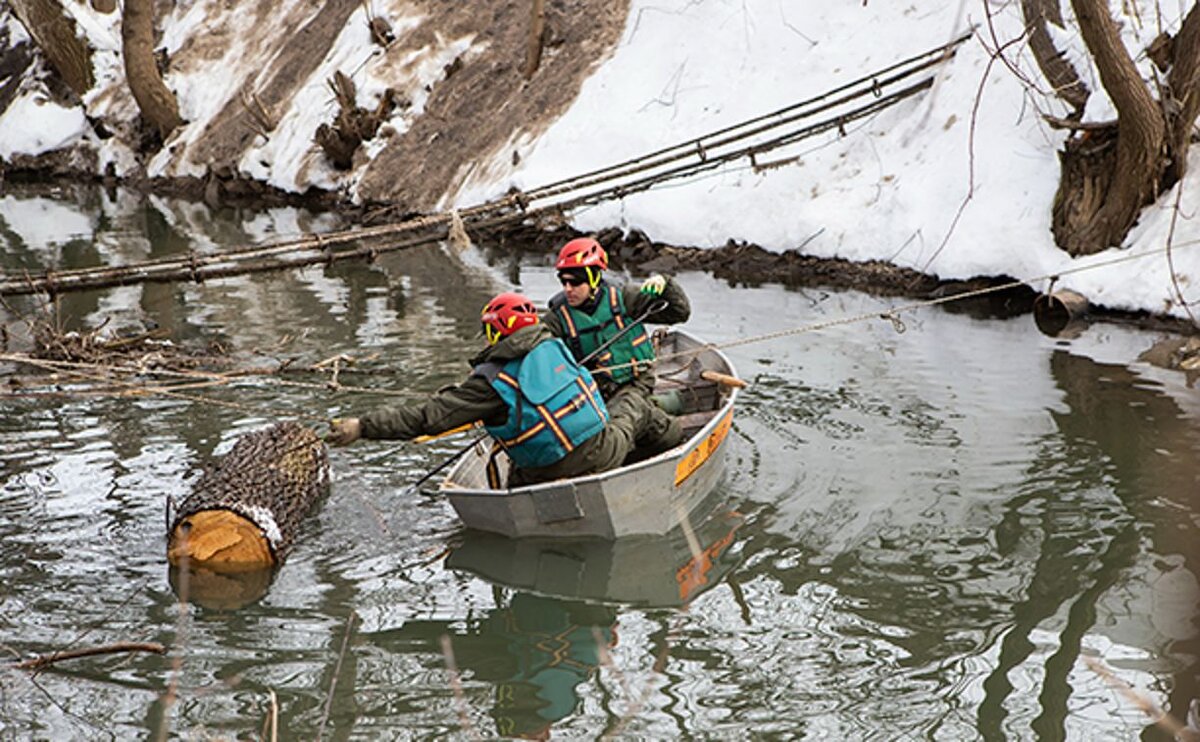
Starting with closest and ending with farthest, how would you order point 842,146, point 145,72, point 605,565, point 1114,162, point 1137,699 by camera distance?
point 1137,699 < point 605,565 < point 1114,162 < point 842,146 < point 145,72

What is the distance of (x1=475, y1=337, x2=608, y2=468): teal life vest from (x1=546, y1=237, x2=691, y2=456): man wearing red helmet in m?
1.08

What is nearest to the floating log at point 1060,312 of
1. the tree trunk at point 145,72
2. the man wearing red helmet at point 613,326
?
the man wearing red helmet at point 613,326

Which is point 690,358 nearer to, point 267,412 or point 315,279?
point 267,412

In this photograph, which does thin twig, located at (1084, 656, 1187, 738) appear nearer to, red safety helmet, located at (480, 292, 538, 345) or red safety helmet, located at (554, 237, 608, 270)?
red safety helmet, located at (480, 292, 538, 345)

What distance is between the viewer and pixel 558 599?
7828mm

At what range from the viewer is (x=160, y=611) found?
7492 mm

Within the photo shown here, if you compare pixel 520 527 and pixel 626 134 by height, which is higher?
pixel 626 134

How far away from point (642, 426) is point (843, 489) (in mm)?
1473

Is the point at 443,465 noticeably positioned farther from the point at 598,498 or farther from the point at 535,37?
the point at 535,37

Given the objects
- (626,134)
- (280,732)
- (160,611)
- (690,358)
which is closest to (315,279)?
(626,134)

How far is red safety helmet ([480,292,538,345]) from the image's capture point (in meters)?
7.95

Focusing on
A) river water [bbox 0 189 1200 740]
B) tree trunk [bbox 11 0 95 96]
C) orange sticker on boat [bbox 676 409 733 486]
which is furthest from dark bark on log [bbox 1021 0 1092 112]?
tree trunk [bbox 11 0 95 96]

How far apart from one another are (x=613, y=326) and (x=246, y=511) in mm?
2893

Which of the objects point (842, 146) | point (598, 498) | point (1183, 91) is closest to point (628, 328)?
point (598, 498)
